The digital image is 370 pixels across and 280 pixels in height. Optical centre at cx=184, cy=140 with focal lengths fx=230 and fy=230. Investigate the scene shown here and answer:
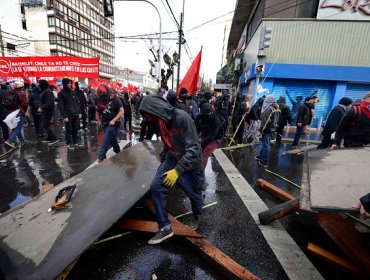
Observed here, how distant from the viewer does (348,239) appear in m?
2.56

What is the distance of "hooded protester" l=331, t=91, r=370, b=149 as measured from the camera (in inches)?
159

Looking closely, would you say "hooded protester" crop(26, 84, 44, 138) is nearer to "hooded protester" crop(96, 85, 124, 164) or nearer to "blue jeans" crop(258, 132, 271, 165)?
"hooded protester" crop(96, 85, 124, 164)

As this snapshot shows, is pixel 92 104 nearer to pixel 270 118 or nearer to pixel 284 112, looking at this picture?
pixel 284 112

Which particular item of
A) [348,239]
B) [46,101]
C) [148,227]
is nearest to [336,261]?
[348,239]

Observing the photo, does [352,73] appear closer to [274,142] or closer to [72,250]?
[274,142]

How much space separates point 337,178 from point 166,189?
1.97 m

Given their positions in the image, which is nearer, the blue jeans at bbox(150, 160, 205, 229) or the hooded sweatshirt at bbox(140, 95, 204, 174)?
the hooded sweatshirt at bbox(140, 95, 204, 174)

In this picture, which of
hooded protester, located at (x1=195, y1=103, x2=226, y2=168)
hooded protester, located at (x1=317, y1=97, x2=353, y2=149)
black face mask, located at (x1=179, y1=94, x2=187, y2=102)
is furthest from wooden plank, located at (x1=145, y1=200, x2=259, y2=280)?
hooded protester, located at (x1=317, y1=97, x2=353, y2=149)

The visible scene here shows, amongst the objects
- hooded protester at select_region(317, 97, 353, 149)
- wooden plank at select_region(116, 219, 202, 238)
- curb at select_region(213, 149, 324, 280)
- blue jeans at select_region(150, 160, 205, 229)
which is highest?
hooded protester at select_region(317, 97, 353, 149)

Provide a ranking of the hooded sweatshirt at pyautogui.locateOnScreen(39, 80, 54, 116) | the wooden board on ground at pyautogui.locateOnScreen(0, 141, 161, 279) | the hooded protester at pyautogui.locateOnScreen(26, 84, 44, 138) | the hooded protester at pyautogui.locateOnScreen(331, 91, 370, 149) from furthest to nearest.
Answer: the hooded protester at pyautogui.locateOnScreen(26, 84, 44, 138)
the hooded sweatshirt at pyautogui.locateOnScreen(39, 80, 54, 116)
the hooded protester at pyautogui.locateOnScreen(331, 91, 370, 149)
the wooden board on ground at pyautogui.locateOnScreen(0, 141, 161, 279)

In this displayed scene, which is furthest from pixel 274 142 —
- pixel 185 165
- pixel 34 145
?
pixel 34 145

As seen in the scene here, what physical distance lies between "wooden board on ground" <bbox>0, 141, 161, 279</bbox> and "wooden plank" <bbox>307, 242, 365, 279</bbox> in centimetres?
214

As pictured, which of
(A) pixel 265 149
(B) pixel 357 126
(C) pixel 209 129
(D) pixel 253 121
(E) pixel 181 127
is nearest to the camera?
(E) pixel 181 127

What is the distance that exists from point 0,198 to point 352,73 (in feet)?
51.2
